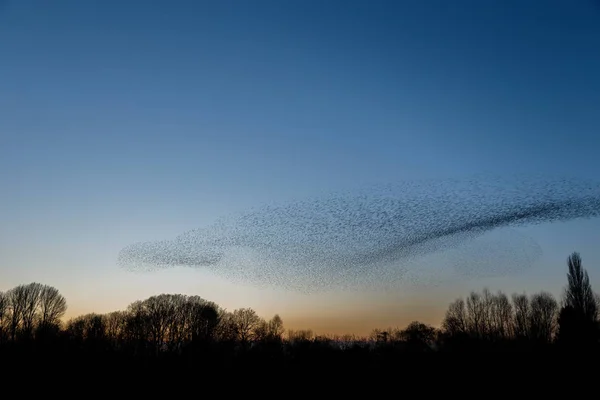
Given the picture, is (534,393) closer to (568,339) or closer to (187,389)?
(568,339)

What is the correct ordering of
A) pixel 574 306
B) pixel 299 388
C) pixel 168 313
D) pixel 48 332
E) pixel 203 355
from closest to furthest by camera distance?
pixel 299 388
pixel 574 306
pixel 203 355
pixel 48 332
pixel 168 313

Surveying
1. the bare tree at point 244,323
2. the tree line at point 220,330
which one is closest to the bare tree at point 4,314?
the tree line at point 220,330

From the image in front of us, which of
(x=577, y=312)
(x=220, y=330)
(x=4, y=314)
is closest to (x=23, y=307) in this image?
(x=4, y=314)

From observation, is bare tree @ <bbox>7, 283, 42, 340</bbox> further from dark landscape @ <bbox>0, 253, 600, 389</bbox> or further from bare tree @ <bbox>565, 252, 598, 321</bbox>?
bare tree @ <bbox>565, 252, 598, 321</bbox>

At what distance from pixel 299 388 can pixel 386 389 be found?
447 inches

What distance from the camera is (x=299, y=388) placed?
53.3 meters

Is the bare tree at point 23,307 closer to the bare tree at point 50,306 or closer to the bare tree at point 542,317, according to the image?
the bare tree at point 50,306

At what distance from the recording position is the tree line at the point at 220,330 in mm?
66938

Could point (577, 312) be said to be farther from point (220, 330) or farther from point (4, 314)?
point (4, 314)

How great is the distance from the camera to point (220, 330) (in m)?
110

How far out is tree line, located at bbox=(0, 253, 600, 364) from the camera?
66938 millimetres

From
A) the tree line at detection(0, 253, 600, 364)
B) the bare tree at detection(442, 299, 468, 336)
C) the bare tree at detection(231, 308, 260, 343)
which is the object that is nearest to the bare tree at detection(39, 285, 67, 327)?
the tree line at detection(0, 253, 600, 364)

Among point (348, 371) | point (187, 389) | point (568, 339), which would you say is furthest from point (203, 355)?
point (568, 339)

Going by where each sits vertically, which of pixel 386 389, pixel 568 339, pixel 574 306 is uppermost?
pixel 574 306
